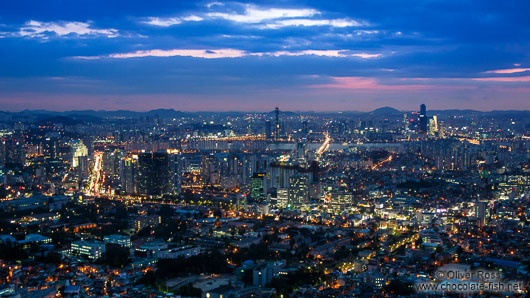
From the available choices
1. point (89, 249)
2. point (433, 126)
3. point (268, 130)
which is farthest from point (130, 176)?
point (433, 126)

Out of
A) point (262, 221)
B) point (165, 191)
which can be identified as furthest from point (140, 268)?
point (165, 191)

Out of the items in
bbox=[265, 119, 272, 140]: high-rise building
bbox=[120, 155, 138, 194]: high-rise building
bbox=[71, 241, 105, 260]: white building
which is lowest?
bbox=[71, 241, 105, 260]: white building

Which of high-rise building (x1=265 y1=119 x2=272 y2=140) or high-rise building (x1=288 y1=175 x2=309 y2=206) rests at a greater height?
high-rise building (x1=265 y1=119 x2=272 y2=140)

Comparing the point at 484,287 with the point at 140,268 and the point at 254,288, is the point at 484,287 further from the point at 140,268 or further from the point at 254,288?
the point at 140,268

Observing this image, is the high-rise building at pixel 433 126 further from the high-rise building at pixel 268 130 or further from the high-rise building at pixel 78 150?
the high-rise building at pixel 78 150

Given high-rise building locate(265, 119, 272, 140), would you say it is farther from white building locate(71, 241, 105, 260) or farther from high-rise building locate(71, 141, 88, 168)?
white building locate(71, 241, 105, 260)

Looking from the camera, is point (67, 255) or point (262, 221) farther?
point (262, 221)

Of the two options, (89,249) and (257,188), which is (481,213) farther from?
(89,249)

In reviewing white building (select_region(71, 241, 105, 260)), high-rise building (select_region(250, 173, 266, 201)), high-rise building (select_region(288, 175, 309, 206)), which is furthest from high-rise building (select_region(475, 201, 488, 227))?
white building (select_region(71, 241, 105, 260))
